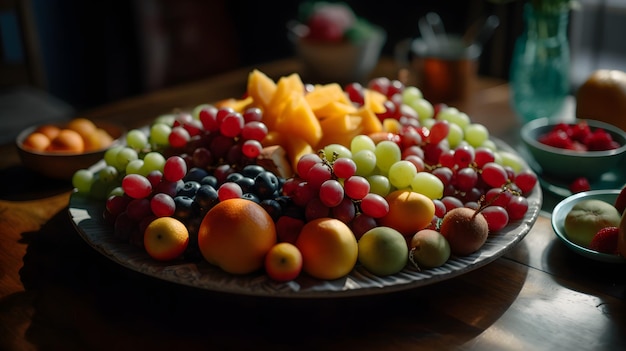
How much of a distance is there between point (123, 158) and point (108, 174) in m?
0.04

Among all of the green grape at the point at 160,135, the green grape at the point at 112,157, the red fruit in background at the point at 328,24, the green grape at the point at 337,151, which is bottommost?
the green grape at the point at 112,157

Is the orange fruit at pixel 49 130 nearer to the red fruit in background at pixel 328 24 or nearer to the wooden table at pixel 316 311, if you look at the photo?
the wooden table at pixel 316 311

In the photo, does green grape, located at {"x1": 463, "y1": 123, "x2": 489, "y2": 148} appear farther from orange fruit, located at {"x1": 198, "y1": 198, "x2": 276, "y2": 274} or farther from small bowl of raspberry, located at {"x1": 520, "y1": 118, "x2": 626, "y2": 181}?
orange fruit, located at {"x1": 198, "y1": 198, "x2": 276, "y2": 274}

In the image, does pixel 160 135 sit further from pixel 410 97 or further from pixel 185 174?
pixel 410 97

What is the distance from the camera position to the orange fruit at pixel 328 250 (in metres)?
0.77

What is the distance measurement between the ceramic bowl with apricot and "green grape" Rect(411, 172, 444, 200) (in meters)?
0.61

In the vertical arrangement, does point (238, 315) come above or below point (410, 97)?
below

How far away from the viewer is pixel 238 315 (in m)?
0.80

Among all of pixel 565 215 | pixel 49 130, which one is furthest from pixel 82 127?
pixel 565 215

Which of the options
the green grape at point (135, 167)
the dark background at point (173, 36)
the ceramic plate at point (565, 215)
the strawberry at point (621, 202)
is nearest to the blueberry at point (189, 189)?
the green grape at point (135, 167)

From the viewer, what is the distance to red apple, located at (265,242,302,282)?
2.52ft

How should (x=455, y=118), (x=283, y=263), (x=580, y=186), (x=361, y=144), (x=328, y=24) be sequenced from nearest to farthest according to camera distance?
1. (x=283, y=263)
2. (x=361, y=144)
3. (x=580, y=186)
4. (x=455, y=118)
5. (x=328, y=24)

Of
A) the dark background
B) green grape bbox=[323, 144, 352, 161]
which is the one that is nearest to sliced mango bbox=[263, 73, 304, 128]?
green grape bbox=[323, 144, 352, 161]

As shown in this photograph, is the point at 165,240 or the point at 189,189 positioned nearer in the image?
the point at 165,240
